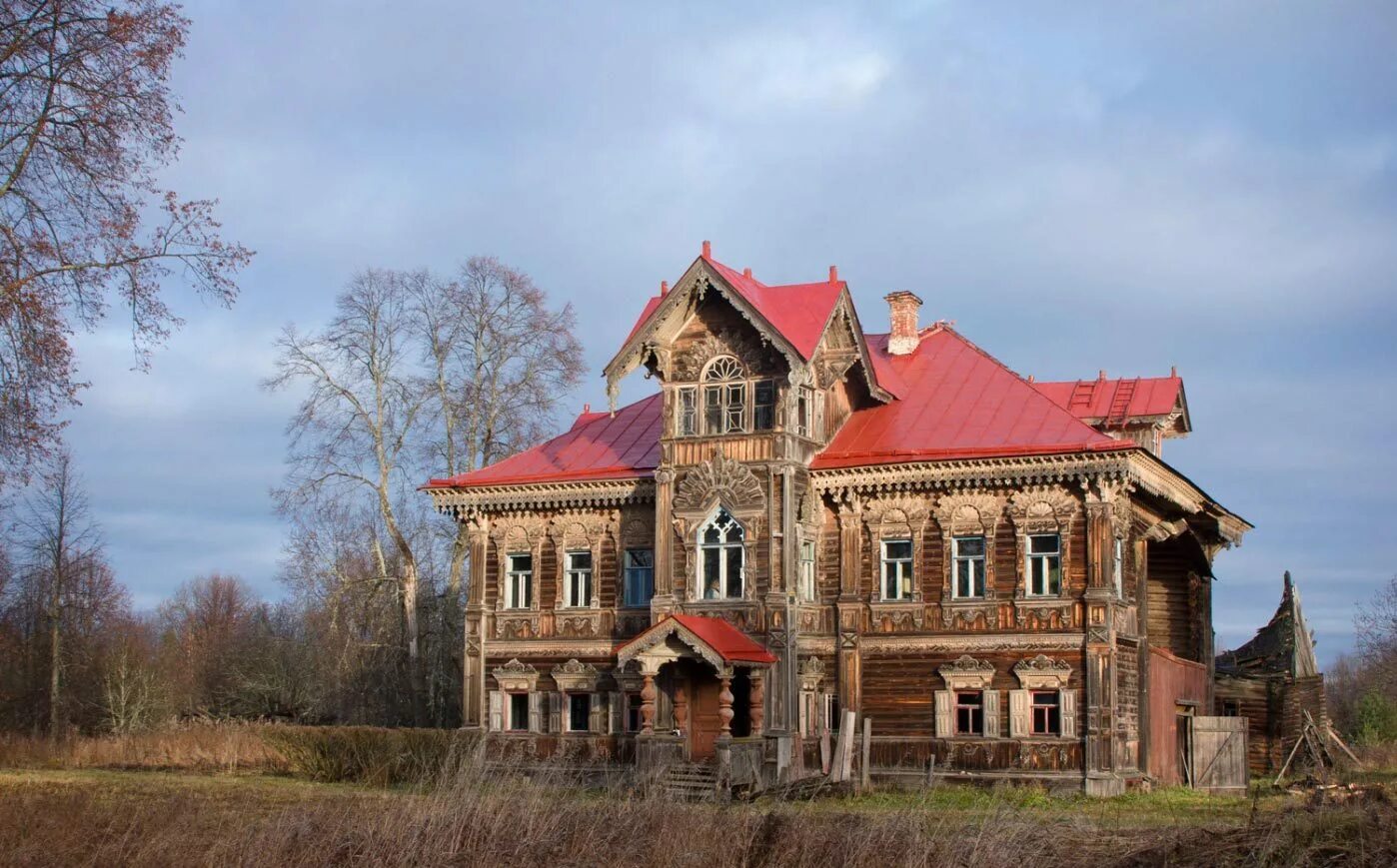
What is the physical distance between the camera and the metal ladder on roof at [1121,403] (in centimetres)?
3728

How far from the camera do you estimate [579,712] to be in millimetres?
36375

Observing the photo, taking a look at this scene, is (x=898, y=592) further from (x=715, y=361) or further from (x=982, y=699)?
(x=715, y=361)

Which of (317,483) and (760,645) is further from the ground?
(317,483)

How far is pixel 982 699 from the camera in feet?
107

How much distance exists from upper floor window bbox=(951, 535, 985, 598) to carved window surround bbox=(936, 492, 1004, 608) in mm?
73

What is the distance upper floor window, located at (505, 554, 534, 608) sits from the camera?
37.3 m

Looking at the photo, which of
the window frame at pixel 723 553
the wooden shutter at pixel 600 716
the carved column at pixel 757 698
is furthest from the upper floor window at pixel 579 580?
the carved column at pixel 757 698

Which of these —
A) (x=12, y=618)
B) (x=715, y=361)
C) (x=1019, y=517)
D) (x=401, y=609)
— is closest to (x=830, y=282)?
(x=715, y=361)

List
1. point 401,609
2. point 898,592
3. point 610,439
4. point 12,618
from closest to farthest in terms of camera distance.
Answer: point 898,592, point 610,439, point 401,609, point 12,618

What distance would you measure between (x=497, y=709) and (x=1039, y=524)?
1285 centimetres

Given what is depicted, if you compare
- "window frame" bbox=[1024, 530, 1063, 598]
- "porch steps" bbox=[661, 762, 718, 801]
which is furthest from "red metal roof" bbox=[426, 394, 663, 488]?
"window frame" bbox=[1024, 530, 1063, 598]

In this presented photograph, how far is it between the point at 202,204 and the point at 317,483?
90.2 feet

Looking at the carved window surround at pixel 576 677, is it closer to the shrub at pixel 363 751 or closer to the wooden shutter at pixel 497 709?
the wooden shutter at pixel 497 709

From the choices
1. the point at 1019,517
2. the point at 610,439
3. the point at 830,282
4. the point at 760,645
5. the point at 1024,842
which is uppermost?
the point at 830,282
